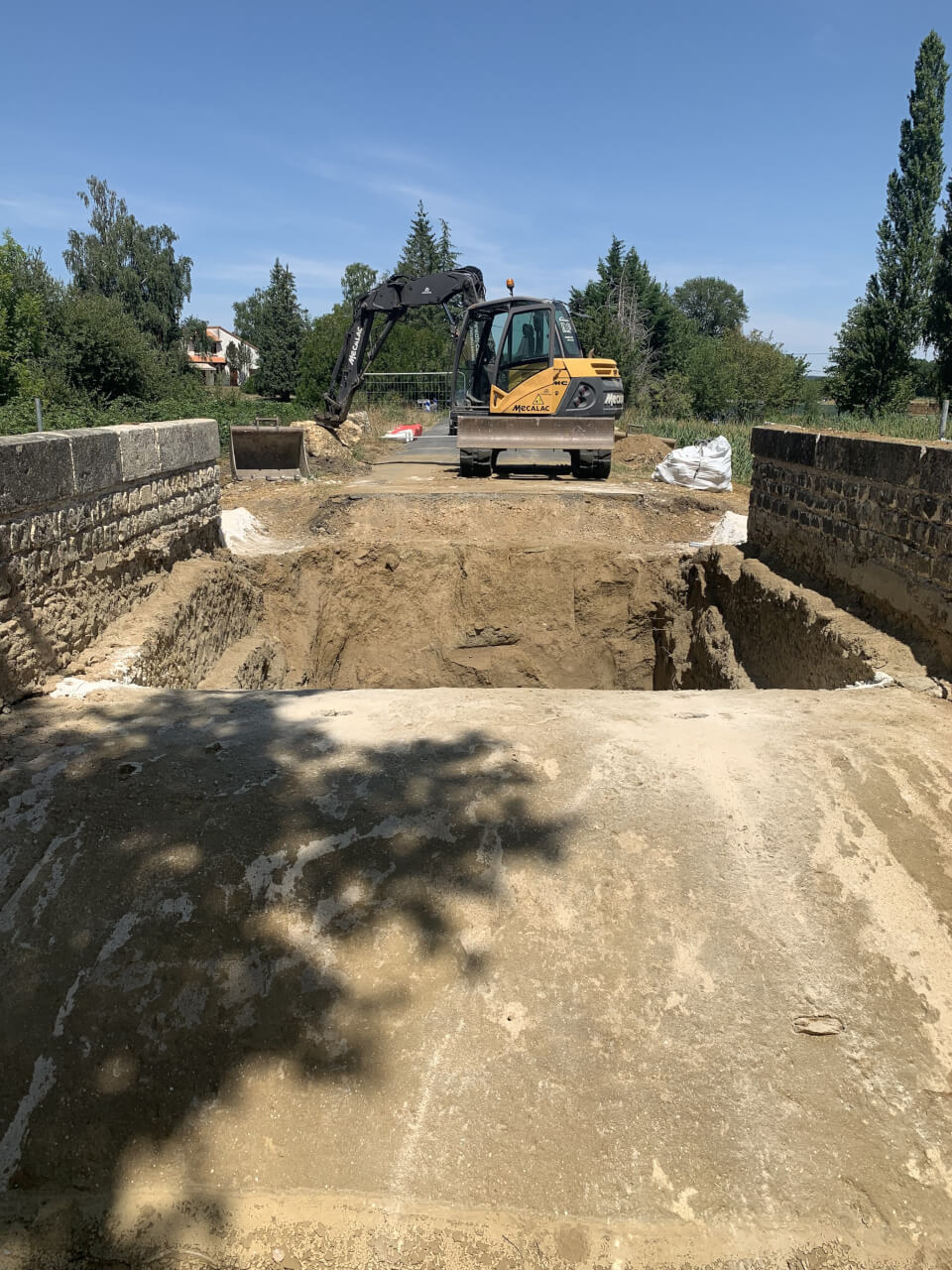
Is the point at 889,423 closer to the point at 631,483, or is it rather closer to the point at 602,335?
the point at 631,483

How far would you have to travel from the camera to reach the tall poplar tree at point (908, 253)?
33.9 m

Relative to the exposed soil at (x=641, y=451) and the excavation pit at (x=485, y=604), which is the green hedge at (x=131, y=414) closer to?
the exposed soil at (x=641, y=451)

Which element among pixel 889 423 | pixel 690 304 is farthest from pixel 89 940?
pixel 690 304

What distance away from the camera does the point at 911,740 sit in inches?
153

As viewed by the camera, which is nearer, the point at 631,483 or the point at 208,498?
the point at 208,498

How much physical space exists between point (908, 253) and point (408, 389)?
69.6 ft

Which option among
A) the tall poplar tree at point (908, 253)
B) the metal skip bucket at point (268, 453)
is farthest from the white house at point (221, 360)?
the metal skip bucket at point (268, 453)

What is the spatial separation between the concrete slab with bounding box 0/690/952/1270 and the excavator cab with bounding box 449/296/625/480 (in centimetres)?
990

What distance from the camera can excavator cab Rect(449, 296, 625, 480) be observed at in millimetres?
12961

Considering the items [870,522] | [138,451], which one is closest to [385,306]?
[138,451]

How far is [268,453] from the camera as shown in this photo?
1368cm

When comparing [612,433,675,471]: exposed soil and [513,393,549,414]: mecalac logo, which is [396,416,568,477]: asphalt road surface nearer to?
[513,393,549,414]: mecalac logo

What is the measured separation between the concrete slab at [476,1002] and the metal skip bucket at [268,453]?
10185mm

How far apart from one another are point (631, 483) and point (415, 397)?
18.9m
